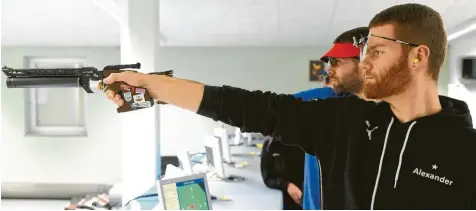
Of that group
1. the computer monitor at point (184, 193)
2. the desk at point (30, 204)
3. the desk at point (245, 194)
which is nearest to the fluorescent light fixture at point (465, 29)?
the desk at point (245, 194)

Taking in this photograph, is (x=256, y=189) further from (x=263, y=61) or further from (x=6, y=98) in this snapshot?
(x=6, y=98)

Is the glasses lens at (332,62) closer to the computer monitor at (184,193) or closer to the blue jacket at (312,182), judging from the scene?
the blue jacket at (312,182)

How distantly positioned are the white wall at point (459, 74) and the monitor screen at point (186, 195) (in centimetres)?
549

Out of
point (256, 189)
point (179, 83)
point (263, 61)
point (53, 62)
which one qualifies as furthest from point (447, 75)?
point (179, 83)

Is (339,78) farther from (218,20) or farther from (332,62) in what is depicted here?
(218,20)

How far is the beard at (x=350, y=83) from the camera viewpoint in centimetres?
185

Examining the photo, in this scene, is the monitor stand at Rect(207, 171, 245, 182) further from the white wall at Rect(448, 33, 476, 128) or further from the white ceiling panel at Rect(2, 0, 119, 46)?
the white wall at Rect(448, 33, 476, 128)

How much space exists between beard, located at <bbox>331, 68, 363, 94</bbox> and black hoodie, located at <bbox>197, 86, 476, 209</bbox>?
0.63 meters

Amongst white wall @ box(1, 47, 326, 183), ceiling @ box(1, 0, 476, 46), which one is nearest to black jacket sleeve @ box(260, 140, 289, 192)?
ceiling @ box(1, 0, 476, 46)

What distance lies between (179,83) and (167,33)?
5.35m

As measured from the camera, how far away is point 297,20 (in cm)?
512

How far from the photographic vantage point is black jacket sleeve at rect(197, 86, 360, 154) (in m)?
1.11

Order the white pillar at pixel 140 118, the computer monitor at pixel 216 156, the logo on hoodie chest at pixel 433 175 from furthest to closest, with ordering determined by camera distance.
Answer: the computer monitor at pixel 216 156 < the white pillar at pixel 140 118 < the logo on hoodie chest at pixel 433 175

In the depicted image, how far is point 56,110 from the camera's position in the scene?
8188 millimetres
